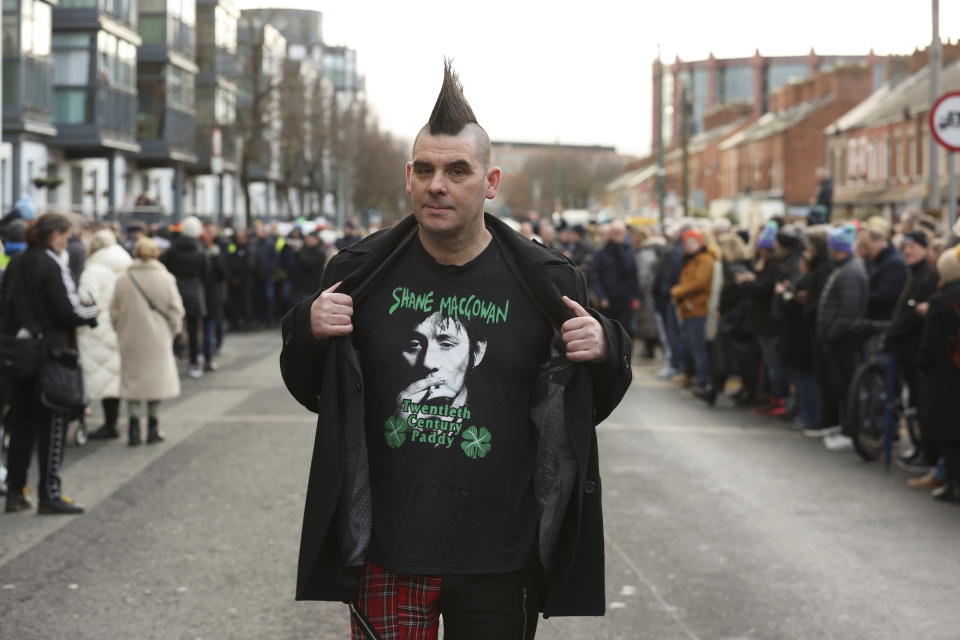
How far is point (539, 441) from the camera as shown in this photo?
11.6ft

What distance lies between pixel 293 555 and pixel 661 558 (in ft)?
6.75

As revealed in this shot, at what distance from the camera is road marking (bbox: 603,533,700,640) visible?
6398 mm

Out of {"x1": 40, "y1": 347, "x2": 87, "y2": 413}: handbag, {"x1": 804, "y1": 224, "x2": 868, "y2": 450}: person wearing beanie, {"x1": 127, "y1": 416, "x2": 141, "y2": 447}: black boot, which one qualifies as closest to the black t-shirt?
{"x1": 40, "y1": 347, "x2": 87, "y2": 413}: handbag

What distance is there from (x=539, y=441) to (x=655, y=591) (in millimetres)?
3842

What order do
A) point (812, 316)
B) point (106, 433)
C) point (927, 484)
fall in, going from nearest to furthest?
point (927, 484) → point (106, 433) → point (812, 316)

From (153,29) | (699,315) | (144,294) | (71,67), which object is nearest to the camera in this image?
(144,294)

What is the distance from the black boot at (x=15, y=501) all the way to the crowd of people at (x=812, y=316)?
3.91 m

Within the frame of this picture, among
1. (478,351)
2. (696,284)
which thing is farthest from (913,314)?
(478,351)

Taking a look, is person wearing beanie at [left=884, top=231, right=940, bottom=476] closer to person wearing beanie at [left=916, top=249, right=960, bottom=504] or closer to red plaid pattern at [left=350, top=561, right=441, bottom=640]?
person wearing beanie at [left=916, top=249, right=960, bottom=504]

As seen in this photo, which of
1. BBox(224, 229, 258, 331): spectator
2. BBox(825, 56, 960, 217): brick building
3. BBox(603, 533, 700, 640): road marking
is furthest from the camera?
BBox(825, 56, 960, 217): brick building

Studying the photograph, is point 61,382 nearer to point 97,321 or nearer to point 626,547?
point 97,321

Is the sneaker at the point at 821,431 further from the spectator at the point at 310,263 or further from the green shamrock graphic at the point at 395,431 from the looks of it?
the spectator at the point at 310,263

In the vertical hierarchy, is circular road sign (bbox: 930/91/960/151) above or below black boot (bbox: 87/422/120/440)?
above

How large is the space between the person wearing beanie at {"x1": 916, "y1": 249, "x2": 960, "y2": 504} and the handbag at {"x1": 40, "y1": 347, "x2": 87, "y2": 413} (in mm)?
5604
